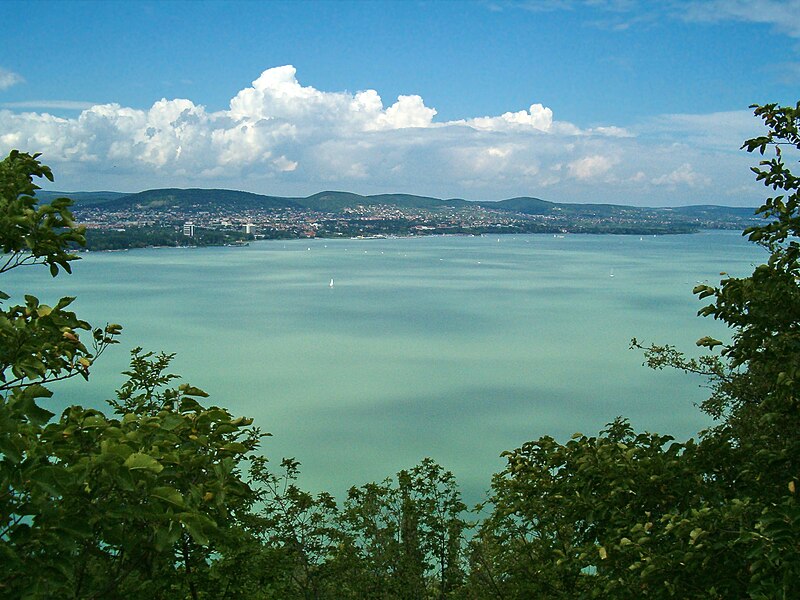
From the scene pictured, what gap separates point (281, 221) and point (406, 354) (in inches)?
5517

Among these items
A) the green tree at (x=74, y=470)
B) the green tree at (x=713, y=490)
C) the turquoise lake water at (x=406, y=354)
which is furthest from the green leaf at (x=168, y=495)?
the turquoise lake water at (x=406, y=354)

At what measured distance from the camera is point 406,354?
100 ft

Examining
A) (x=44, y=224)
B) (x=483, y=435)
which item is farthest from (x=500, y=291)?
(x=44, y=224)

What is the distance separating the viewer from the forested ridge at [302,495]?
1.82 m

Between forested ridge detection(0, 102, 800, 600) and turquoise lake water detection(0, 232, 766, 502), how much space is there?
33.7 ft

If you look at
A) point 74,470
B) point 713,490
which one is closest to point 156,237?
point 713,490

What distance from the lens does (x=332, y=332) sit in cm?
3672

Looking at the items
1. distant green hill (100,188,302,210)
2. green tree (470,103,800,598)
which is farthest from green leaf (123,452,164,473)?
distant green hill (100,188,302,210)

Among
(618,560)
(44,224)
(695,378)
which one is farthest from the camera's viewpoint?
(695,378)

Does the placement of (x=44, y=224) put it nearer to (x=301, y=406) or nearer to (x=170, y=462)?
(x=170, y=462)

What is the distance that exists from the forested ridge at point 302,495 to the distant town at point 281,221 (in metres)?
101

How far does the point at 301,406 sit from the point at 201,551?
63.3 feet

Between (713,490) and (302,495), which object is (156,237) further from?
(713,490)

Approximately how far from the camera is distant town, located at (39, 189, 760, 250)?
4759 inches
